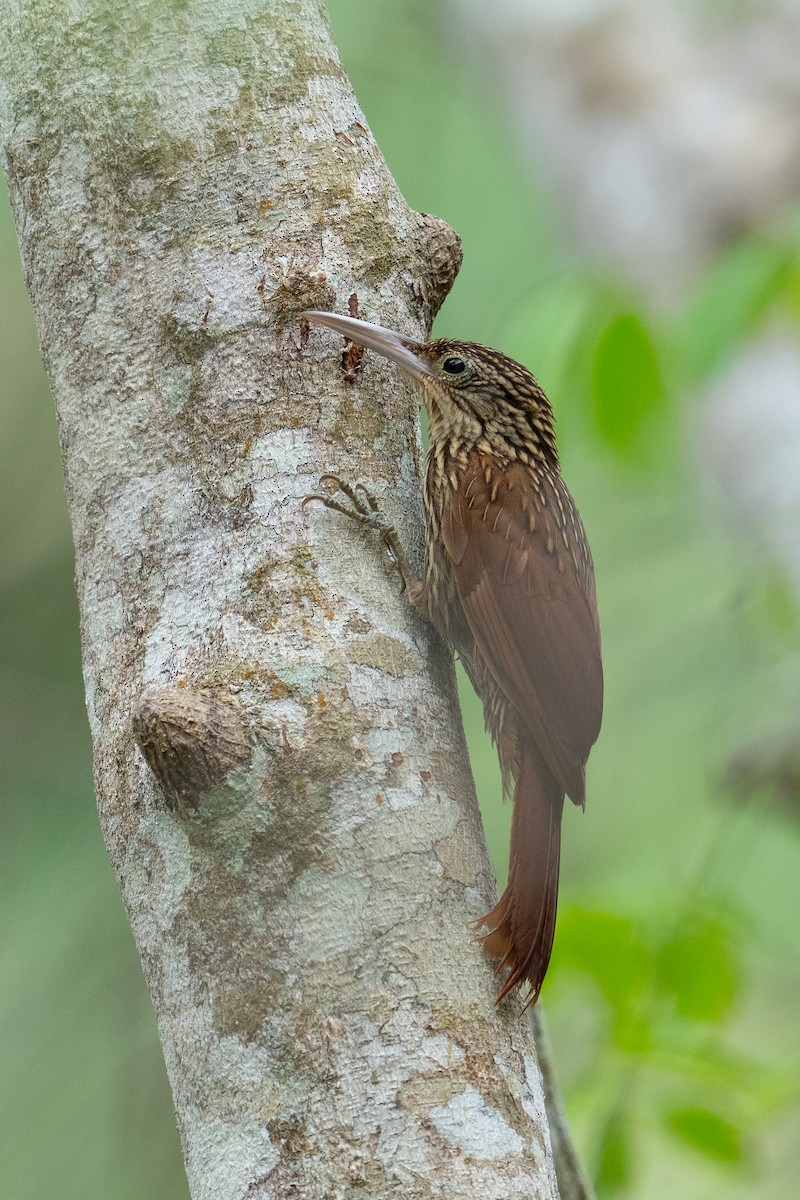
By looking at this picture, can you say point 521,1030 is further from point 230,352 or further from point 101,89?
point 101,89

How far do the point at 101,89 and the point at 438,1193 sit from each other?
173cm

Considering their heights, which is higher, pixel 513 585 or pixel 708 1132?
pixel 513 585

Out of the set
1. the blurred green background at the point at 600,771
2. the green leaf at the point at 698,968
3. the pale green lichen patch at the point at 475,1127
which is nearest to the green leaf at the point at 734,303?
the blurred green background at the point at 600,771

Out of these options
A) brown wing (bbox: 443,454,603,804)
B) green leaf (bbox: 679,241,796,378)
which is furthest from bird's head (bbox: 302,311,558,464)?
green leaf (bbox: 679,241,796,378)

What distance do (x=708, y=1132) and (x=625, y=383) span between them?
1.51m

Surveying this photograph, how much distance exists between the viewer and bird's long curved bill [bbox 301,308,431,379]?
2160 mm

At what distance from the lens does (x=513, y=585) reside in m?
2.61

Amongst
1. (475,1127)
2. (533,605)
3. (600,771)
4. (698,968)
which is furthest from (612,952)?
(600,771)

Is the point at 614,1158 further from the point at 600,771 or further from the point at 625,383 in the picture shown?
the point at 600,771

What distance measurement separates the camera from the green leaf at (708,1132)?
2639 millimetres

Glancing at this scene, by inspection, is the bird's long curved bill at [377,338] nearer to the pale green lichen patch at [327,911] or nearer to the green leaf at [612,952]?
the pale green lichen patch at [327,911]

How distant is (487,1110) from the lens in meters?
1.69

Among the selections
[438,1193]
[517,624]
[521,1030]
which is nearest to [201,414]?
[517,624]

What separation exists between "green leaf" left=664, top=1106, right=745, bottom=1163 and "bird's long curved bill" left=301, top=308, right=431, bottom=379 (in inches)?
61.3
